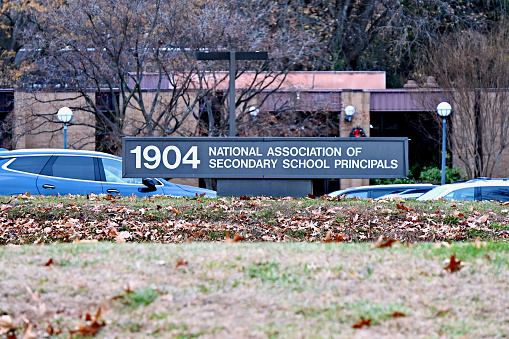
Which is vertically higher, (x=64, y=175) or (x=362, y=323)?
(x=64, y=175)

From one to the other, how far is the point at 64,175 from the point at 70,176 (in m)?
0.12

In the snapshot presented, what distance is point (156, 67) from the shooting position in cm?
2420

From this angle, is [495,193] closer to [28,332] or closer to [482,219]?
[482,219]

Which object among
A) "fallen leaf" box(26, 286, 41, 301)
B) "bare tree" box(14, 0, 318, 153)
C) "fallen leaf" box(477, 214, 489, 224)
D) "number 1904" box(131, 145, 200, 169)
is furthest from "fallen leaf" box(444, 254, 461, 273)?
"bare tree" box(14, 0, 318, 153)

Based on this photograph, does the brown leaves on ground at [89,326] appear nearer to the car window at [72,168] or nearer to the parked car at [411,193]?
the car window at [72,168]

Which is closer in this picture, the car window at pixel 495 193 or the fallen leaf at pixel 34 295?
the fallen leaf at pixel 34 295

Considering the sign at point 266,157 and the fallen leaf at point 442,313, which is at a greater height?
the sign at point 266,157

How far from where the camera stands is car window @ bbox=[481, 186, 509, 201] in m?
13.9

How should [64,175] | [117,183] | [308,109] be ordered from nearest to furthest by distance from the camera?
[64,175], [117,183], [308,109]

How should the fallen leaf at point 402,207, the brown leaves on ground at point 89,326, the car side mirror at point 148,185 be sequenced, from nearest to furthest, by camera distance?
1. the brown leaves on ground at point 89,326
2. the fallen leaf at point 402,207
3. the car side mirror at point 148,185

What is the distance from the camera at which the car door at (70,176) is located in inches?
557

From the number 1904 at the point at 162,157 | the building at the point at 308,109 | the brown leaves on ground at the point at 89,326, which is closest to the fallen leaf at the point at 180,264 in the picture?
the brown leaves on ground at the point at 89,326

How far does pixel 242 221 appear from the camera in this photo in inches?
444

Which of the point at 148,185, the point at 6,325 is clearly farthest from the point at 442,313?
the point at 148,185
